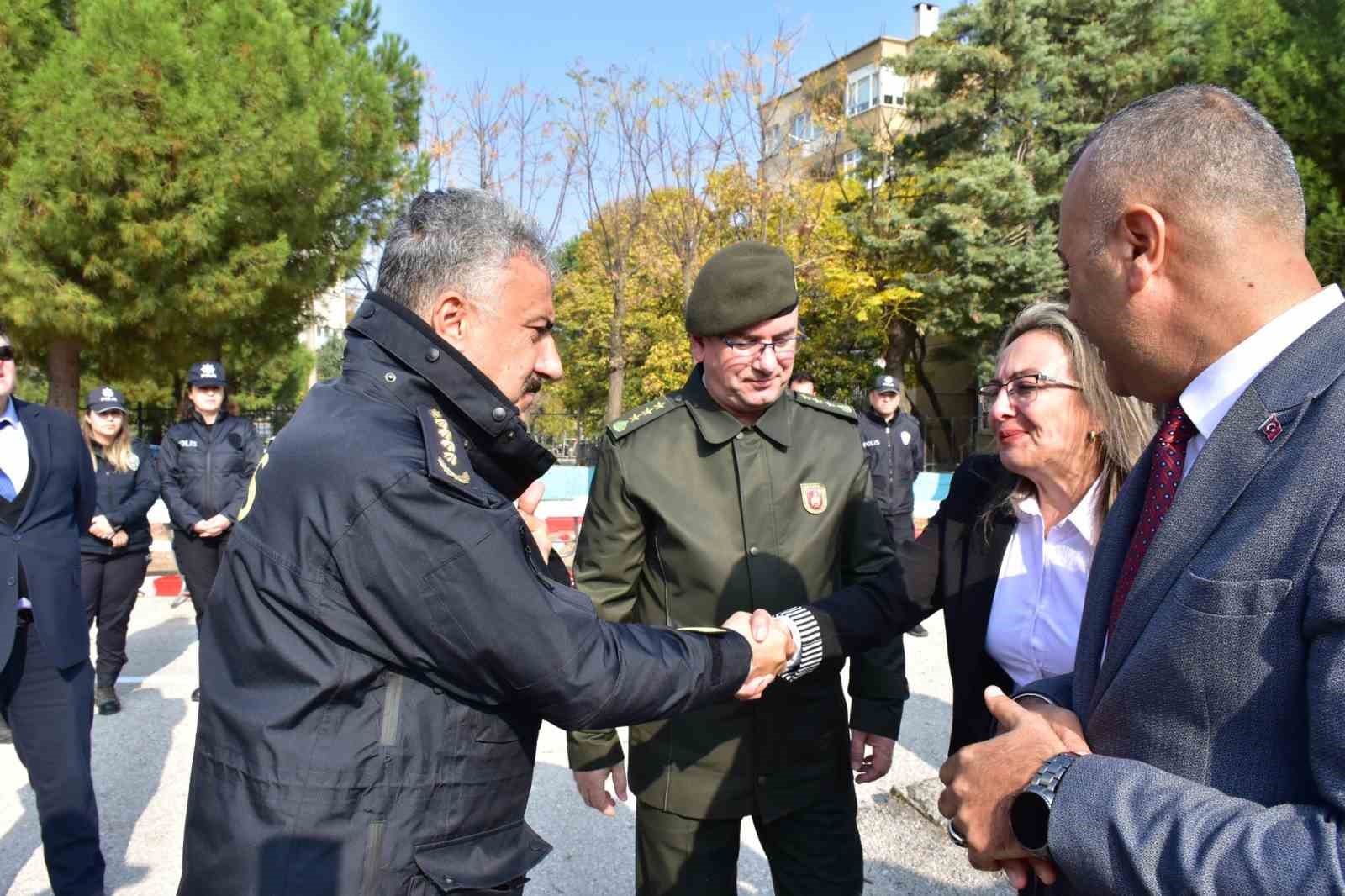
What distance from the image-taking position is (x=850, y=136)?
24891 millimetres

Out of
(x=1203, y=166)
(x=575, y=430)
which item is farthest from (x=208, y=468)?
(x=575, y=430)

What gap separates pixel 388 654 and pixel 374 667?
1.5 inches

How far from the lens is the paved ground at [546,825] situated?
3766 mm

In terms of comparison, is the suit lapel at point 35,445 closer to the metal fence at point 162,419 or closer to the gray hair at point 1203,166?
the gray hair at point 1203,166

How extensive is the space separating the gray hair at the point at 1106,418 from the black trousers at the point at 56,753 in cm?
338

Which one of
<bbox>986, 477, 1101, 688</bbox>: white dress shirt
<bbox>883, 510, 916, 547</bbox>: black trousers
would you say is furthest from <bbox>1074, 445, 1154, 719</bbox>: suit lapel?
<bbox>883, 510, 916, 547</bbox>: black trousers

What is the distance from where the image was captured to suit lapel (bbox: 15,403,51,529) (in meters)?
3.61

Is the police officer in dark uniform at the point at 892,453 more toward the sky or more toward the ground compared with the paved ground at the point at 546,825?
more toward the sky

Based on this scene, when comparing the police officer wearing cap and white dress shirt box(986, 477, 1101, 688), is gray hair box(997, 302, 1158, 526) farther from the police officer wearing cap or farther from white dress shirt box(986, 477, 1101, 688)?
the police officer wearing cap

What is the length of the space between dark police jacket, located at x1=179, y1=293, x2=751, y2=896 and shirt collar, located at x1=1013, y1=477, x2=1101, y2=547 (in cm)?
129

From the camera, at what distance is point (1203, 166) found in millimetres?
1259

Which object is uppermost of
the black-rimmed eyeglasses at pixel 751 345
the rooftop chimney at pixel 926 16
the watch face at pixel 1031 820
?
the rooftop chimney at pixel 926 16

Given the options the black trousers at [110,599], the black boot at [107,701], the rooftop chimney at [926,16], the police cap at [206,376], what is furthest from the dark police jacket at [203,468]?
the rooftop chimney at [926,16]

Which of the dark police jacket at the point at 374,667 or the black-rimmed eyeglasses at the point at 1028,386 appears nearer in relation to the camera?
the dark police jacket at the point at 374,667
